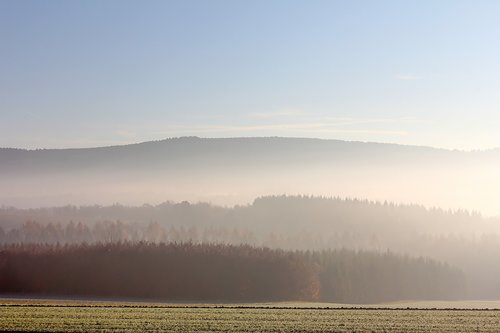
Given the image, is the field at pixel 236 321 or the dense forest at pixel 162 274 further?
the dense forest at pixel 162 274

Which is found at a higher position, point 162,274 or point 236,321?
point 162,274

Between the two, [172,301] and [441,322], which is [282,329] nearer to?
[441,322]

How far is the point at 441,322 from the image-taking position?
295 ft

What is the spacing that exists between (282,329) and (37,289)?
4343 inches

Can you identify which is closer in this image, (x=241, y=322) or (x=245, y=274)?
(x=241, y=322)

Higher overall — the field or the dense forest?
the dense forest

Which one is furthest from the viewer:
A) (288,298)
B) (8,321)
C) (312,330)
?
(288,298)

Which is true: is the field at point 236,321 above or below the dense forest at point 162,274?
below

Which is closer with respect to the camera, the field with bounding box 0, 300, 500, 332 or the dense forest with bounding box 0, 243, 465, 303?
the field with bounding box 0, 300, 500, 332

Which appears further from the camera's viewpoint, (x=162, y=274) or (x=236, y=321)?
(x=162, y=274)

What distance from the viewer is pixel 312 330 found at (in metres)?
79.4

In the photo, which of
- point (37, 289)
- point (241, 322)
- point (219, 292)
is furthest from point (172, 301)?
point (241, 322)

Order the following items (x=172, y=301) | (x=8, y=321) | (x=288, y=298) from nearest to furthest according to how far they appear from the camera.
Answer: (x=8, y=321)
(x=172, y=301)
(x=288, y=298)

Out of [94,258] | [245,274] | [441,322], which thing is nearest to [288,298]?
[245,274]
